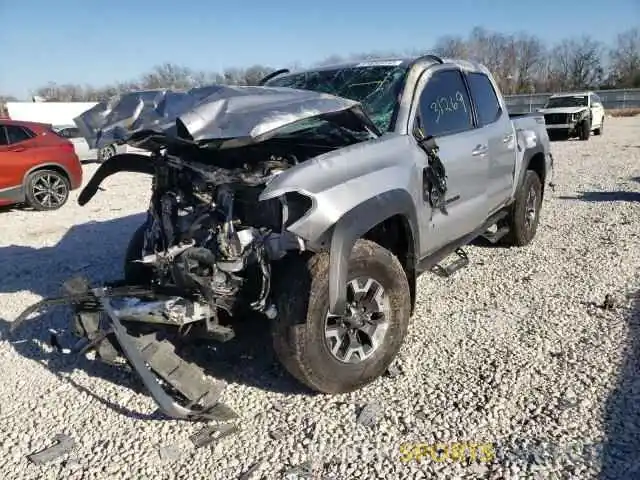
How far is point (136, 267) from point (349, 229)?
1985mm

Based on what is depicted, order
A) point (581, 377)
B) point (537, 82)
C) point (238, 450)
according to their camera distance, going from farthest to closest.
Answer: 1. point (537, 82)
2. point (581, 377)
3. point (238, 450)

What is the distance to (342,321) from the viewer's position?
3.18 metres

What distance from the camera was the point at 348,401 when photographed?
10.5ft

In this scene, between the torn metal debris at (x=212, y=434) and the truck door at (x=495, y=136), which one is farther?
the truck door at (x=495, y=136)

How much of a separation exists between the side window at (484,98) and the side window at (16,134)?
788 cm

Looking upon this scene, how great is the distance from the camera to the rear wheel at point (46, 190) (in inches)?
370

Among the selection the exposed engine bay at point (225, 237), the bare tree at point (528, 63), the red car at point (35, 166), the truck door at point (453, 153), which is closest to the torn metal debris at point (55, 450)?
the exposed engine bay at point (225, 237)

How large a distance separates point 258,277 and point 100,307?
885 millimetres

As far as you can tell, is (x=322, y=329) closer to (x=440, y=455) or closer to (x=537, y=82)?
(x=440, y=455)

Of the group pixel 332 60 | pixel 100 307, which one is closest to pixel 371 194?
pixel 100 307

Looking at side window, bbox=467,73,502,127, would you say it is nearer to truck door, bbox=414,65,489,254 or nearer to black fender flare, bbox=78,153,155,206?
truck door, bbox=414,65,489,254

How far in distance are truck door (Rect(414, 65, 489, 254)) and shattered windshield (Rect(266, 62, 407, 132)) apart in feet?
0.68

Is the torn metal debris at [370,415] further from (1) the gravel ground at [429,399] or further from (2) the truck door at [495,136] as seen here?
(2) the truck door at [495,136]

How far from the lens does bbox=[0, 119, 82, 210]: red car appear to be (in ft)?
30.0
